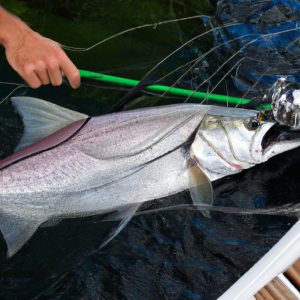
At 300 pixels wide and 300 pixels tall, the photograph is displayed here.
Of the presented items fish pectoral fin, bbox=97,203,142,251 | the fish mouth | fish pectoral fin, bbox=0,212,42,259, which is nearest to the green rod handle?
the fish mouth

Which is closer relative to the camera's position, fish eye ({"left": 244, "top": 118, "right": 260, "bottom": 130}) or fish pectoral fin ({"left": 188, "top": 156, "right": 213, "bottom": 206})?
fish eye ({"left": 244, "top": 118, "right": 260, "bottom": 130})

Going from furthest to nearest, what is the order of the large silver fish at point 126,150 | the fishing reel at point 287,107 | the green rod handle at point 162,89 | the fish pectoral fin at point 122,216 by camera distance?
the green rod handle at point 162,89, the fish pectoral fin at point 122,216, the large silver fish at point 126,150, the fishing reel at point 287,107

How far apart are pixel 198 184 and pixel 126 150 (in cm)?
56

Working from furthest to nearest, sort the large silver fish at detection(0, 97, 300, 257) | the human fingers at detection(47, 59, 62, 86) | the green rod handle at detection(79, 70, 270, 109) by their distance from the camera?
1. the green rod handle at detection(79, 70, 270, 109)
2. the large silver fish at detection(0, 97, 300, 257)
3. the human fingers at detection(47, 59, 62, 86)

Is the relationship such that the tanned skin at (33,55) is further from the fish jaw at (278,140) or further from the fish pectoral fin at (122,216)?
the fish jaw at (278,140)

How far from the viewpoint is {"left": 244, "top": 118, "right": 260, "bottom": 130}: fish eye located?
1814 mm

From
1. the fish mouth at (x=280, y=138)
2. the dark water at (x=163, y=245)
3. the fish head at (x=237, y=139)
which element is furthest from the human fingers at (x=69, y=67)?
the fish mouth at (x=280, y=138)

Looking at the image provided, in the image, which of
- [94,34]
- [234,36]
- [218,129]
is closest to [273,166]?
[218,129]

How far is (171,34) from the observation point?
2.75 m

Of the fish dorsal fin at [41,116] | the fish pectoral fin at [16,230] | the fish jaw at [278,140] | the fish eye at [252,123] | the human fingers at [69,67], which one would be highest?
the human fingers at [69,67]

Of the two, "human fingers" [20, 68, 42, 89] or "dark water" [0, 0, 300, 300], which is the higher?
"human fingers" [20, 68, 42, 89]

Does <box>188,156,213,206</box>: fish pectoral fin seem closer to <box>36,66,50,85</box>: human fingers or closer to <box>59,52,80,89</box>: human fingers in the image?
<box>59,52,80,89</box>: human fingers

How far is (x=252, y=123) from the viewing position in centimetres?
182

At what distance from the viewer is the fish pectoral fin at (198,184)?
199 centimetres
